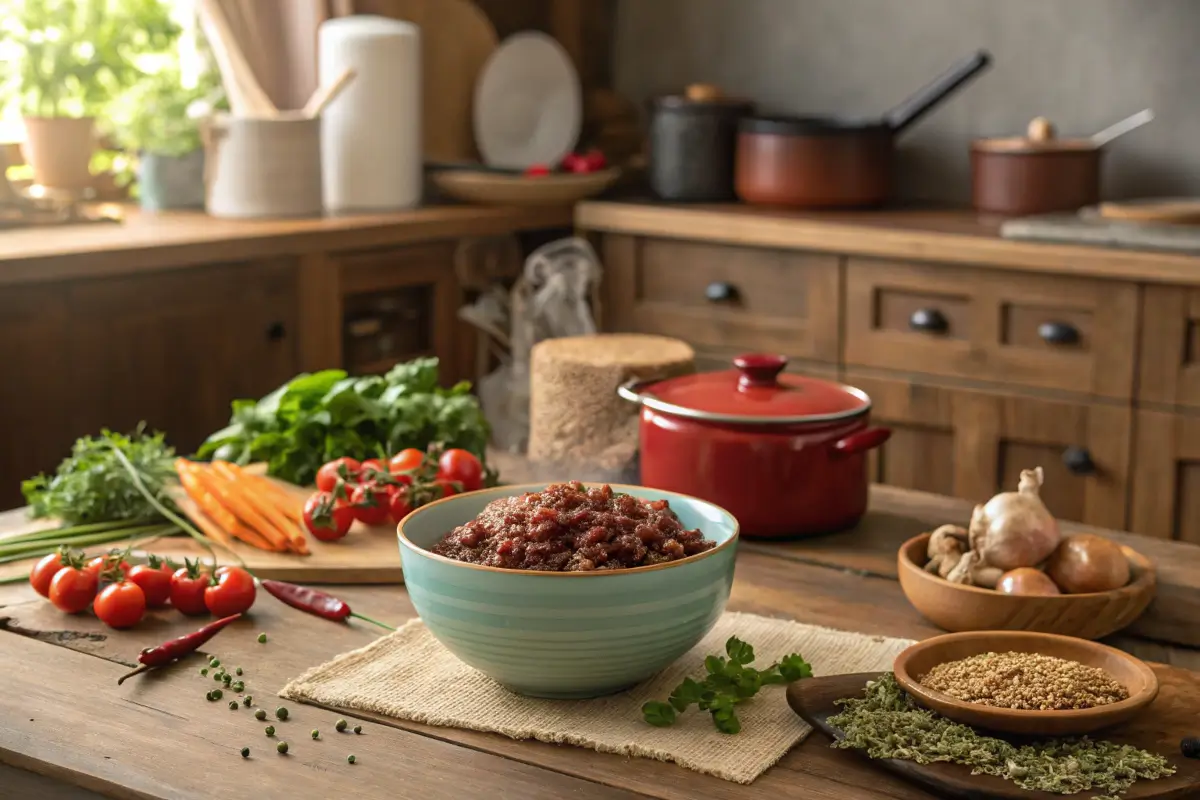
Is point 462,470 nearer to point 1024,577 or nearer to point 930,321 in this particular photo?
point 1024,577

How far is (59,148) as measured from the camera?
296 cm

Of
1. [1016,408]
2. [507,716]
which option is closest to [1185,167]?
[1016,408]

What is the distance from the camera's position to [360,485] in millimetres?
1519

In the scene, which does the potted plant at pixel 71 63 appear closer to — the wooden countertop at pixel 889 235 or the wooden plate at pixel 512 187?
the wooden plate at pixel 512 187

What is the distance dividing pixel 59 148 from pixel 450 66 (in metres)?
0.95

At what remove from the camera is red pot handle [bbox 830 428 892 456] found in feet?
4.84

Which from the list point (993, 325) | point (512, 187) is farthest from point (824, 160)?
point (512, 187)

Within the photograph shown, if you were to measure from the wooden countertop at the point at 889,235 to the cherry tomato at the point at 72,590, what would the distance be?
1.97 metres

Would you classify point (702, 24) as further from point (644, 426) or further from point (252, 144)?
point (644, 426)

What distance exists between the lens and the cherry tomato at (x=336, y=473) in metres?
1.52

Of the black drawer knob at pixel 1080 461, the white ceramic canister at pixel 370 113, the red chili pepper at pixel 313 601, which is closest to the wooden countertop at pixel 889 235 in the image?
the black drawer knob at pixel 1080 461

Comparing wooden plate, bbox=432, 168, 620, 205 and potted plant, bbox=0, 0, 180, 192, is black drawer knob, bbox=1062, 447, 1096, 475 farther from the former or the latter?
potted plant, bbox=0, 0, 180, 192

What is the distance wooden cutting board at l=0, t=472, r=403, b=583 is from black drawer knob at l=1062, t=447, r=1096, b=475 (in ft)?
5.46

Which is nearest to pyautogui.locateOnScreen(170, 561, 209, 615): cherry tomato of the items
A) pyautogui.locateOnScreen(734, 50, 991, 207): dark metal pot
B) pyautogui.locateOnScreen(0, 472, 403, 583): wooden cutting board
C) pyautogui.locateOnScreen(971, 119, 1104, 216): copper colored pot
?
pyautogui.locateOnScreen(0, 472, 403, 583): wooden cutting board
